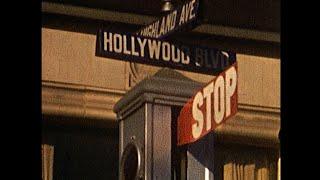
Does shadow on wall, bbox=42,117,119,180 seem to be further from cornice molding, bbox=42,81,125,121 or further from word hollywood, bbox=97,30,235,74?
word hollywood, bbox=97,30,235,74

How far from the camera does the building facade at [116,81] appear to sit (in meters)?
1.72

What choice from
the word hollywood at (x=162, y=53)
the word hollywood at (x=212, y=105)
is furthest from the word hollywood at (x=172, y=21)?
the word hollywood at (x=212, y=105)

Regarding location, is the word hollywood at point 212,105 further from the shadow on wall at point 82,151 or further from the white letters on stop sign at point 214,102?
the shadow on wall at point 82,151

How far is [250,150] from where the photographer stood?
1.94m

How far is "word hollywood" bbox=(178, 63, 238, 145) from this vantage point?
1.69m

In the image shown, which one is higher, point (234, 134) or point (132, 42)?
point (132, 42)

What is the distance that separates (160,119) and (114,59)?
178 millimetres

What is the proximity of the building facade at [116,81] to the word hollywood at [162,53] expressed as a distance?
21 mm

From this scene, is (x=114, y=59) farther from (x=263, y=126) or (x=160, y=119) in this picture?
(x=263, y=126)
